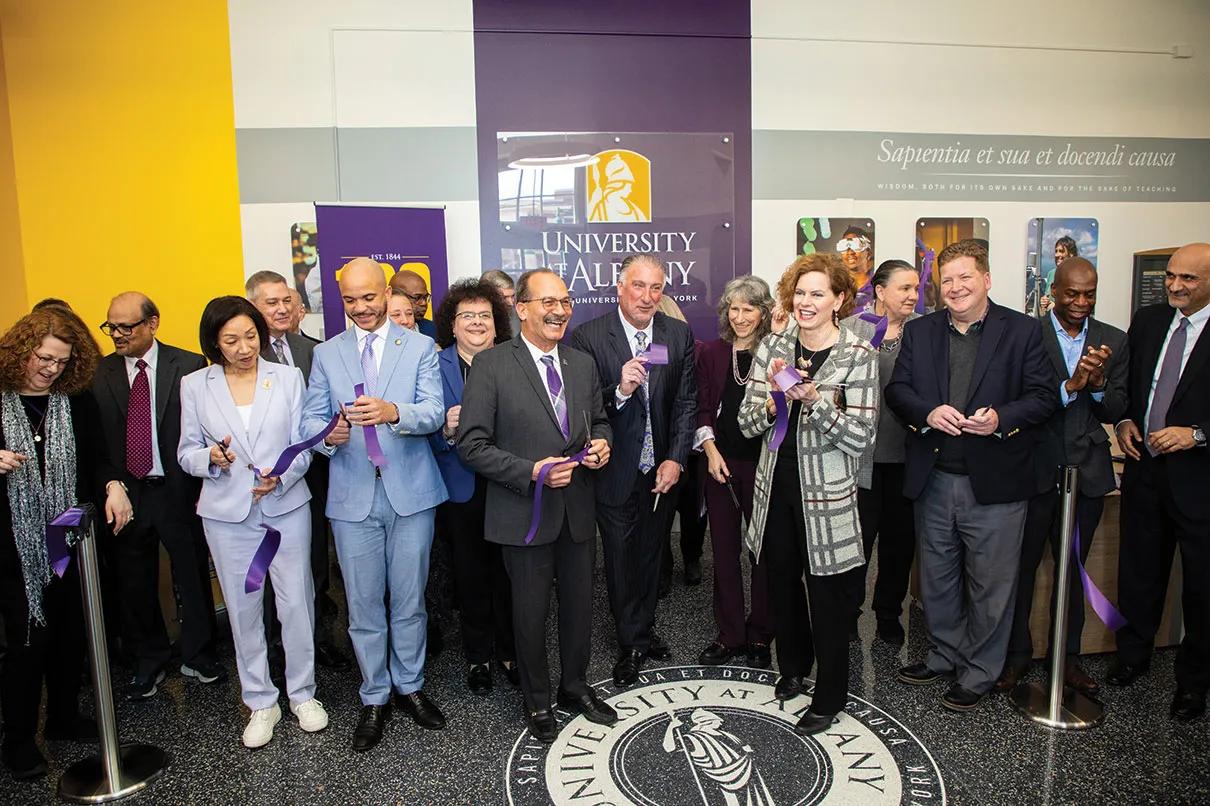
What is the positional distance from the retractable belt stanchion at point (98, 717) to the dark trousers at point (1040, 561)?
3.66 meters

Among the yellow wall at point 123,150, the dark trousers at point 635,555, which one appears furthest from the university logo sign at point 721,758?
the yellow wall at point 123,150

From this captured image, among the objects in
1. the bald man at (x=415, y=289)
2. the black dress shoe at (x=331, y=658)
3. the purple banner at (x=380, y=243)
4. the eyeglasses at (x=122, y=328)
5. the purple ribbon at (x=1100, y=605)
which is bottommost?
the black dress shoe at (x=331, y=658)

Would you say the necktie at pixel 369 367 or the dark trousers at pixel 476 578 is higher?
the necktie at pixel 369 367

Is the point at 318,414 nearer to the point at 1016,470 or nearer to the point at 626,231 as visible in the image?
the point at 1016,470

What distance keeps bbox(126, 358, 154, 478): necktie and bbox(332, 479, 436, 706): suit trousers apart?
44.9 inches

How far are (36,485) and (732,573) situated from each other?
2893mm

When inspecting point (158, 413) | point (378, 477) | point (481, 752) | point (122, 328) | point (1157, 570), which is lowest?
point (481, 752)

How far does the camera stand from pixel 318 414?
3043 millimetres

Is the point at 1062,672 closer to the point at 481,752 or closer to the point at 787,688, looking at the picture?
the point at 787,688

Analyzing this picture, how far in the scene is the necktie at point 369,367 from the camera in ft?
10.1

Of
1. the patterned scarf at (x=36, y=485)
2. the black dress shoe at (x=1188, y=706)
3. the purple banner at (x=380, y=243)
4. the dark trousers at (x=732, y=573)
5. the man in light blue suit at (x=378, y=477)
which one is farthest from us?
the purple banner at (x=380, y=243)

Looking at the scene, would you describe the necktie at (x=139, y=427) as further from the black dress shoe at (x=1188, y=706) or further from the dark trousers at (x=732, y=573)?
the black dress shoe at (x=1188, y=706)

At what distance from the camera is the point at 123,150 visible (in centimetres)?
542

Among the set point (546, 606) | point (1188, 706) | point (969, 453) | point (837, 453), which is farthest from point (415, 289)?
point (1188, 706)
